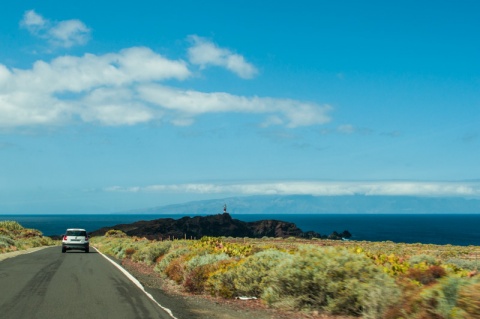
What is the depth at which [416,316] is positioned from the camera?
7961 mm

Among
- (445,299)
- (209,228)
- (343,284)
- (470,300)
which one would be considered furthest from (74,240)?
(209,228)

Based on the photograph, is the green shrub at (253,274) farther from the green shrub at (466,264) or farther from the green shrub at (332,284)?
the green shrub at (466,264)

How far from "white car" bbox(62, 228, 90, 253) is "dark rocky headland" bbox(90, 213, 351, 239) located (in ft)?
204

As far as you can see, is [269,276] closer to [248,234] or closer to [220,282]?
[220,282]

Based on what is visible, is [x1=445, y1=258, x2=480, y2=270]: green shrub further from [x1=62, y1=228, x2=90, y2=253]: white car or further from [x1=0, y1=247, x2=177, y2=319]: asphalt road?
[x1=62, y1=228, x2=90, y2=253]: white car

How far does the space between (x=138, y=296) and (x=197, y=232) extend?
98.1m

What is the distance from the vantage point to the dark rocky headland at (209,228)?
10201 cm

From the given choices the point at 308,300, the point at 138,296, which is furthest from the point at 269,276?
the point at 138,296

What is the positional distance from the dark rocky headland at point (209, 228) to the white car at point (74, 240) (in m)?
62.2

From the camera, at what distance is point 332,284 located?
1012 cm

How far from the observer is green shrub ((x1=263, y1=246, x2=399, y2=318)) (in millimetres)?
9492

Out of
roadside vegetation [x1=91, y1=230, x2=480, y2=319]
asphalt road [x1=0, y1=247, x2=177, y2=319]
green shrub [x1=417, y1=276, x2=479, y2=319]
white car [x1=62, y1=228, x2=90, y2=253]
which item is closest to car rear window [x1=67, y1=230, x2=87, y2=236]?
white car [x1=62, y1=228, x2=90, y2=253]

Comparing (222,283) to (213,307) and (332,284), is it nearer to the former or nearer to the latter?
(213,307)

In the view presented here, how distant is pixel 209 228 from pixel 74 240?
8129 cm
